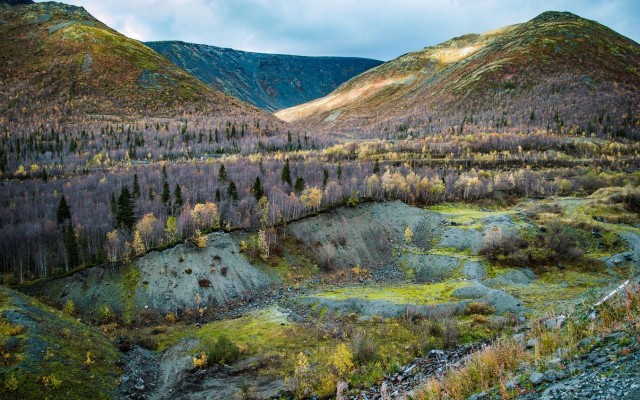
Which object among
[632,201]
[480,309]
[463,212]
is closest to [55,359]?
[480,309]

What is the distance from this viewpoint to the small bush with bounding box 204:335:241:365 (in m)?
29.9

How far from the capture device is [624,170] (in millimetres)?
109312

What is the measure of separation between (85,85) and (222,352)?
593 ft

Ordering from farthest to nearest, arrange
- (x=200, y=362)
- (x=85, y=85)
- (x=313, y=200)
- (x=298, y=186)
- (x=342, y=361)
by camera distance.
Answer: (x=85, y=85) → (x=298, y=186) → (x=313, y=200) → (x=200, y=362) → (x=342, y=361)

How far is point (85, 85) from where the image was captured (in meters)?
173

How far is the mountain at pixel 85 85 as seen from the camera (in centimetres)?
16100

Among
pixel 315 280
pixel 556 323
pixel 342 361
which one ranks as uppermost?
pixel 556 323

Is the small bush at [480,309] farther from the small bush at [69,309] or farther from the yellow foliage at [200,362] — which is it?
the small bush at [69,309]

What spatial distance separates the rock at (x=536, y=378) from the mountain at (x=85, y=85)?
17357cm

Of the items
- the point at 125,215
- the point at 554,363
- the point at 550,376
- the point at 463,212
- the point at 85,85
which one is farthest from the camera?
the point at 85,85

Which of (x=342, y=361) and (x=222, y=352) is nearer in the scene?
(x=342, y=361)

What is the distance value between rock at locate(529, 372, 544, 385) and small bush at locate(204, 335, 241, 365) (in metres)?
22.0

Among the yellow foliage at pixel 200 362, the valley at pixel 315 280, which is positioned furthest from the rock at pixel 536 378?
the yellow foliage at pixel 200 362

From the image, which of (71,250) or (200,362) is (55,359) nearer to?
(200,362)
